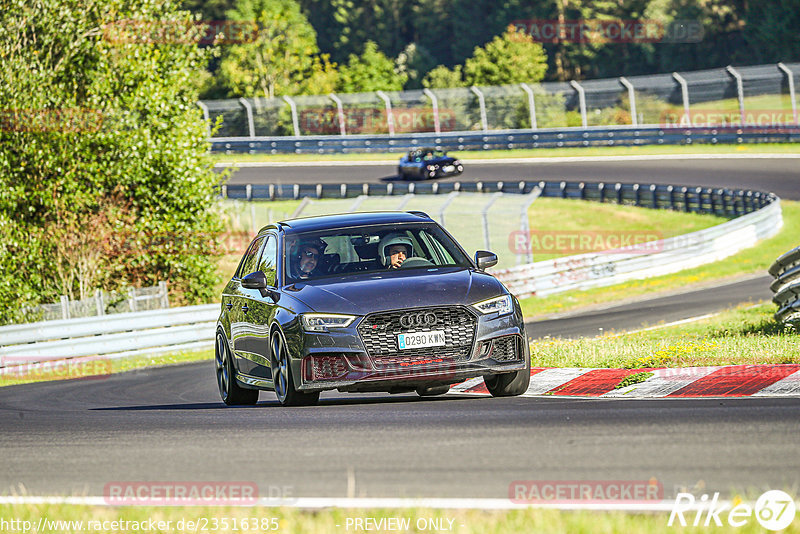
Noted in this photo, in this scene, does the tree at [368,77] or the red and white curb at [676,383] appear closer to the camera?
the red and white curb at [676,383]

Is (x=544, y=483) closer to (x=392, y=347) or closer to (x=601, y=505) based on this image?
(x=601, y=505)

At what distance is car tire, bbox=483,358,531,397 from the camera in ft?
31.4

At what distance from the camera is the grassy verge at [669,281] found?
2556 centimetres

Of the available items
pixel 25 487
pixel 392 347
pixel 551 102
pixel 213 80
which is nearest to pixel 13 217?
pixel 392 347

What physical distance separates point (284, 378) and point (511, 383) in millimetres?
1872

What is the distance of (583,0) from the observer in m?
97.7

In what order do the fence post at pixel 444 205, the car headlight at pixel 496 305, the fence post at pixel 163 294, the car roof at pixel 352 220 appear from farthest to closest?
the fence post at pixel 444 205, the fence post at pixel 163 294, the car roof at pixel 352 220, the car headlight at pixel 496 305

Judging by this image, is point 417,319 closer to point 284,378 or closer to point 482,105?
point 284,378

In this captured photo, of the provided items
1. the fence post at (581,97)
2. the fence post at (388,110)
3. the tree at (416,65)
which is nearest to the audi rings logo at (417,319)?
the fence post at (581,97)

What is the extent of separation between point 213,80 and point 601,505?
77.5 meters

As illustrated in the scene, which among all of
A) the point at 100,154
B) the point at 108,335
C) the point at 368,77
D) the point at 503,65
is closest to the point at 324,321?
the point at 108,335

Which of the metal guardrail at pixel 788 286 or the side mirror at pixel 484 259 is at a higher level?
the side mirror at pixel 484 259

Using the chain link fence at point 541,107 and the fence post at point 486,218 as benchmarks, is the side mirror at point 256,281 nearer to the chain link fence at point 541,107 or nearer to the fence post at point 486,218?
the fence post at point 486,218

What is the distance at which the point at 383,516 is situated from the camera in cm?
494
